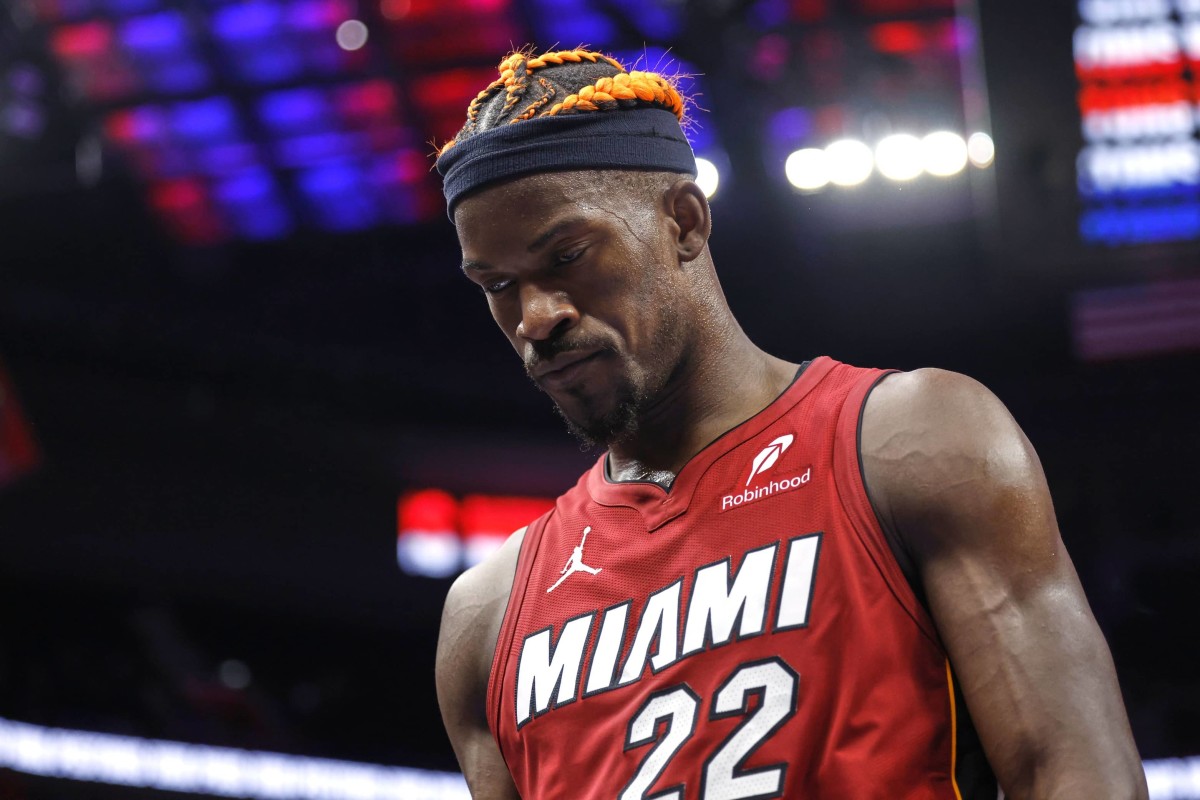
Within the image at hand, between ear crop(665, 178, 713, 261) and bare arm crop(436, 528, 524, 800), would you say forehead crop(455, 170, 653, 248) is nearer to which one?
ear crop(665, 178, 713, 261)

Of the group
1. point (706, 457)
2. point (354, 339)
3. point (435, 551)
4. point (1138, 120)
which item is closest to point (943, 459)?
point (706, 457)

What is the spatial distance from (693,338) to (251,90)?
20.9 feet

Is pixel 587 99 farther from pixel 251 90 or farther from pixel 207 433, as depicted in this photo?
pixel 207 433

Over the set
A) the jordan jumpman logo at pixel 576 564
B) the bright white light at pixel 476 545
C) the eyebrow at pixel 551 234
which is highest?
the eyebrow at pixel 551 234

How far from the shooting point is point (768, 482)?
180 cm

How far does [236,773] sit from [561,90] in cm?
814

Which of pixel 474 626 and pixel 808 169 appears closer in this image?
pixel 474 626

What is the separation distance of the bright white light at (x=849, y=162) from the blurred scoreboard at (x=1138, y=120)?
114 inches

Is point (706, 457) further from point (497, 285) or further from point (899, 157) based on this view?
point (899, 157)

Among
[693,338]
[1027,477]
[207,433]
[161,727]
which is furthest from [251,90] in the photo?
[1027,477]

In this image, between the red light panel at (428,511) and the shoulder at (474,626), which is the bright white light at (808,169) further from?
the shoulder at (474,626)

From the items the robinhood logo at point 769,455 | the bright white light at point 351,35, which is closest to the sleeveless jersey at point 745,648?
the robinhood logo at point 769,455

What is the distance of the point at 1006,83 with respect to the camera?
13.0ft

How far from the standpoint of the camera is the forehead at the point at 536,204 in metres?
1.85
